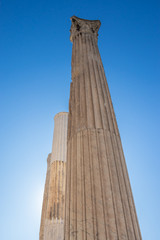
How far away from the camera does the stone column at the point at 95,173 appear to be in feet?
16.8

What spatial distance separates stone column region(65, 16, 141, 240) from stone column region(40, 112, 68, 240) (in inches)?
337

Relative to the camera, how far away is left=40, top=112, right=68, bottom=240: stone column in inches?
535

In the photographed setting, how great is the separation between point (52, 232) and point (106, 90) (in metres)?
9.95

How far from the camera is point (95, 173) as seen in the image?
237 inches

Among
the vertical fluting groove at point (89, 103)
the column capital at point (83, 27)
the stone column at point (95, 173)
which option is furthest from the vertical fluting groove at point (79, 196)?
the column capital at point (83, 27)

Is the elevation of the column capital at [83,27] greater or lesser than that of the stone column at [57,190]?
greater

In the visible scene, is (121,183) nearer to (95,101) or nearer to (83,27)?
(95,101)

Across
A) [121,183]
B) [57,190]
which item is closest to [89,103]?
[121,183]

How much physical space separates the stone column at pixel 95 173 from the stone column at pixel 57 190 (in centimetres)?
855

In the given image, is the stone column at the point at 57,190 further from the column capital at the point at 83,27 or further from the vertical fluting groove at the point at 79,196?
the column capital at the point at 83,27

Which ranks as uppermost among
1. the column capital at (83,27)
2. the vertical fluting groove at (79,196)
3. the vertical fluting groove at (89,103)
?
the column capital at (83,27)

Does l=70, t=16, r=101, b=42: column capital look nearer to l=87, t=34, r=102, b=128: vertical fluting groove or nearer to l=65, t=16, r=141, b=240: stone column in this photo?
l=87, t=34, r=102, b=128: vertical fluting groove

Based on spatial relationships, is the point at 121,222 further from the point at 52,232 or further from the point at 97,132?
the point at 52,232

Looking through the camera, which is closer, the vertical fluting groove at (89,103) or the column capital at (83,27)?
the vertical fluting groove at (89,103)
